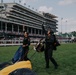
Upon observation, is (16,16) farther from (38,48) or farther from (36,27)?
(38,48)

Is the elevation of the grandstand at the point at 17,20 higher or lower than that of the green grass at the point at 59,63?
higher

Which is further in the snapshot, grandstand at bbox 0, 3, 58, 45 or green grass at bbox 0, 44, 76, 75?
grandstand at bbox 0, 3, 58, 45

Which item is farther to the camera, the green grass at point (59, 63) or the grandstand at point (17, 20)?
the grandstand at point (17, 20)

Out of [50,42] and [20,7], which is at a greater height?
[20,7]

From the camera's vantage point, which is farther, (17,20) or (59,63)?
(17,20)

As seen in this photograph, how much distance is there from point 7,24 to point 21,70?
106402 millimetres

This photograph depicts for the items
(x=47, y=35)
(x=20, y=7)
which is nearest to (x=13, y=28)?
(x=20, y=7)

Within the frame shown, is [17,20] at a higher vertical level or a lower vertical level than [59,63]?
higher

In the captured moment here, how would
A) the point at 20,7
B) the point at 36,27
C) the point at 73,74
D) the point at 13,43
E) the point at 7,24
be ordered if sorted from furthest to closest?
the point at 36,27 < the point at 20,7 < the point at 7,24 < the point at 13,43 < the point at 73,74

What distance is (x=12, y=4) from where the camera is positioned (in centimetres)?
12431

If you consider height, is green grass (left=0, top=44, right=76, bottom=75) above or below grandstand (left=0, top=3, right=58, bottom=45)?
below

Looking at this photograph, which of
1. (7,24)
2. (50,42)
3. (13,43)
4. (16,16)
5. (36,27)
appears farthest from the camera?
(36,27)

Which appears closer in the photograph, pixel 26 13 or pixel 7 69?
pixel 7 69

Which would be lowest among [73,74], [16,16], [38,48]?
[73,74]
